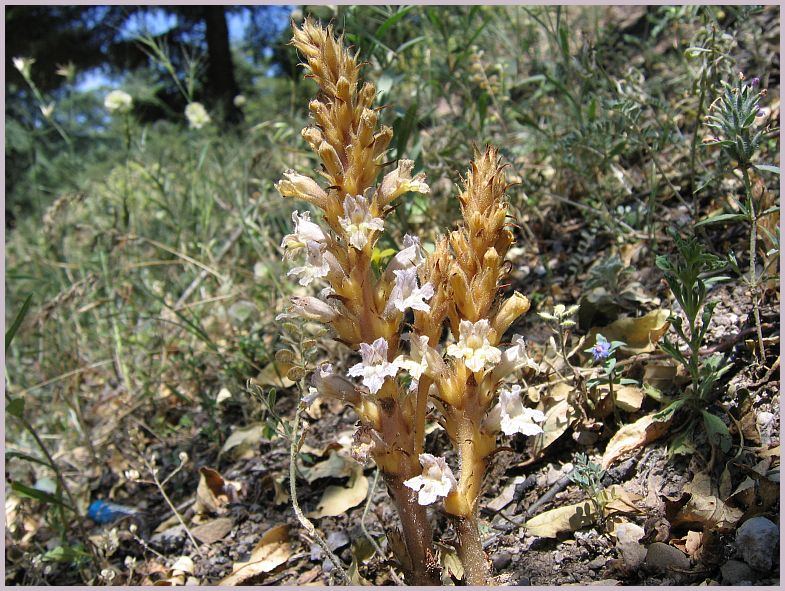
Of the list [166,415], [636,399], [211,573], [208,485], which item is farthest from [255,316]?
[636,399]

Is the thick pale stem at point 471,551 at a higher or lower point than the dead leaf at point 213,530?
higher

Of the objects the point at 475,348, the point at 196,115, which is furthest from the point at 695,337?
the point at 196,115

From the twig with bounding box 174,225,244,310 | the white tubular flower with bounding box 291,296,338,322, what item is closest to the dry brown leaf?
the white tubular flower with bounding box 291,296,338,322

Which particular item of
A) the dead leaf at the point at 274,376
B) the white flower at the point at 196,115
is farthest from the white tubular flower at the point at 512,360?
the white flower at the point at 196,115

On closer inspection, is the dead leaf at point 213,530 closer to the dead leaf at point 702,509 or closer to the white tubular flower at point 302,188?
the white tubular flower at point 302,188

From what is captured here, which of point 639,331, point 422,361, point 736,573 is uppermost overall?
point 422,361

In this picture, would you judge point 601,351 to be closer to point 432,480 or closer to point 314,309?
point 432,480

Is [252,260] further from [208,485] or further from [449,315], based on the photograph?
[449,315]
